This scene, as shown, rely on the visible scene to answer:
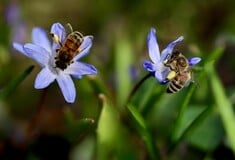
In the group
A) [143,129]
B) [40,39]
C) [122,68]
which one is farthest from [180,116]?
[122,68]

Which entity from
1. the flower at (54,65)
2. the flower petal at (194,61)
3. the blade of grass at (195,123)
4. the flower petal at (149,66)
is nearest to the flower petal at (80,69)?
the flower at (54,65)

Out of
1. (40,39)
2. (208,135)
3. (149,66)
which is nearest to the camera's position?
(149,66)

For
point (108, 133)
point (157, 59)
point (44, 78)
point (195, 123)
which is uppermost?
point (44, 78)

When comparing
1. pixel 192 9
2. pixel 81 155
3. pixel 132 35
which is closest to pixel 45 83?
pixel 81 155

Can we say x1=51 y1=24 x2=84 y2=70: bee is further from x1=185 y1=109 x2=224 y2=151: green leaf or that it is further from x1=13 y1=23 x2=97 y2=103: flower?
x1=185 y1=109 x2=224 y2=151: green leaf

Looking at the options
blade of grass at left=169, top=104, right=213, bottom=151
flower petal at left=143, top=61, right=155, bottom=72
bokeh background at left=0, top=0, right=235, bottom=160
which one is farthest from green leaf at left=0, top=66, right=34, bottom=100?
blade of grass at left=169, top=104, right=213, bottom=151

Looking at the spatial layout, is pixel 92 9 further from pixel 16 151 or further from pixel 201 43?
pixel 16 151

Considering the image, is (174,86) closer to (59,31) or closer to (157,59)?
(157,59)

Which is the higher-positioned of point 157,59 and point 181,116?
point 157,59
